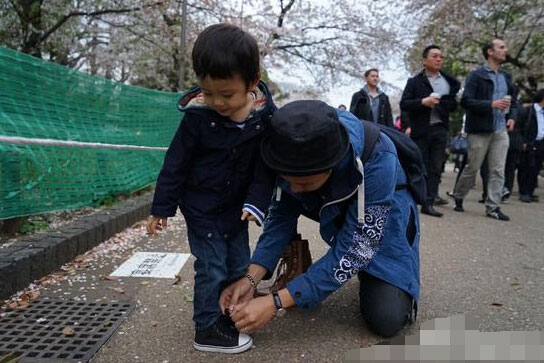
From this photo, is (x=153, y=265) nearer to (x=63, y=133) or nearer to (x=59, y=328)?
(x=59, y=328)

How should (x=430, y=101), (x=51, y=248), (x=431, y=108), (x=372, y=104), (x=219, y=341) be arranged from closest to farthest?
(x=219, y=341)
(x=51, y=248)
(x=430, y=101)
(x=431, y=108)
(x=372, y=104)

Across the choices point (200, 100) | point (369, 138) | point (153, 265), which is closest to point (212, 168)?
point (200, 100)

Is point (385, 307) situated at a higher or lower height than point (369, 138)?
lower

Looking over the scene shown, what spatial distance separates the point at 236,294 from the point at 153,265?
3.97 feet

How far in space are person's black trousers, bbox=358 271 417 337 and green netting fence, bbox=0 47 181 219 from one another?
219cm

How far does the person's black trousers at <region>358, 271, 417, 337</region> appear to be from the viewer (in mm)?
1986

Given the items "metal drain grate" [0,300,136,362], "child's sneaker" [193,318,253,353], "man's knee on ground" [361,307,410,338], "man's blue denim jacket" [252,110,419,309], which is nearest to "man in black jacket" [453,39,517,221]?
"man's blue denim jacket" [252,110,419,309]

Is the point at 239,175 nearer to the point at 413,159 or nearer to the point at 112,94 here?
the point at 413,159

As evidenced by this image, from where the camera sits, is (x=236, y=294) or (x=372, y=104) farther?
(x=372, y=104)

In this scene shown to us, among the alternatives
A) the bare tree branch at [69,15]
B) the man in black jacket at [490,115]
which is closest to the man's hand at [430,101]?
the man in black jacket at [490,115]

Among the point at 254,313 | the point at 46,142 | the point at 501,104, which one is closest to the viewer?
the point at 254,313

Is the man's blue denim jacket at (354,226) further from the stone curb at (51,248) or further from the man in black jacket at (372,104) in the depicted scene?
the man in black jacket at (372,104)

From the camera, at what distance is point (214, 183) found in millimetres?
1924

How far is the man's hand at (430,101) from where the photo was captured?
4852mm
